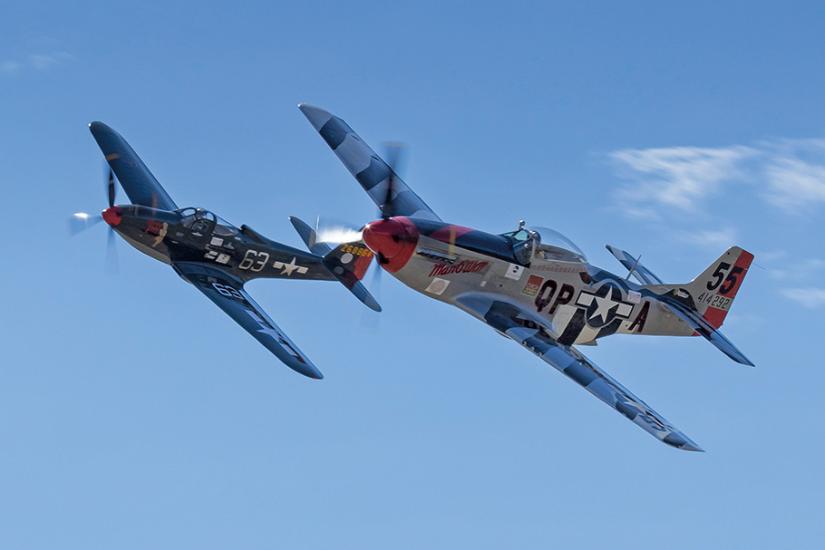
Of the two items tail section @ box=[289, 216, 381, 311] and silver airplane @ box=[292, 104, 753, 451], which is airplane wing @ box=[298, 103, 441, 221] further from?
tail section @ box=[289, 216, 381, 311]

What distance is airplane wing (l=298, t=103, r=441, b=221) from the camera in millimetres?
35469

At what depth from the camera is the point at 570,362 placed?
98.6ft

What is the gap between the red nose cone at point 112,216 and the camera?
122ft

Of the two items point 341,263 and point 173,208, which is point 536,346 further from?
point 173,208

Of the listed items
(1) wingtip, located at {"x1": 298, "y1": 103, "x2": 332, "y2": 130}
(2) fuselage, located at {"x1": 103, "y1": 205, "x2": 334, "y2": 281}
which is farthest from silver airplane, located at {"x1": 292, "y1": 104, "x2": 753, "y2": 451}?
(2) fuselage, located at {"x1": 103, "y1": 205, "x2": 334, "y2": 281}

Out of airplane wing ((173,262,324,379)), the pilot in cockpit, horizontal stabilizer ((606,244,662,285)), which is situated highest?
horizontal stabilizer ((606,244,662,285))

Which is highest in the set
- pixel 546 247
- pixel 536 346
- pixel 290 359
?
pixel 546 247

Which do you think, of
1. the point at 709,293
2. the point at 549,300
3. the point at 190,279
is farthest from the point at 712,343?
the point at 190,279

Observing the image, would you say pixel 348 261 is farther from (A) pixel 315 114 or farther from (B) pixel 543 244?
(B) pixel 543 244

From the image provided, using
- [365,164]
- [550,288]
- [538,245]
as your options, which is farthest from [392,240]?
[365,164]

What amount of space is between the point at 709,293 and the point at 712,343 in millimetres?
2308

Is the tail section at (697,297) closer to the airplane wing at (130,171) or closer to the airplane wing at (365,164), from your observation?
the airplane wing at (365,164)

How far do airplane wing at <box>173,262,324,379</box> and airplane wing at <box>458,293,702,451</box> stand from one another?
162 inches

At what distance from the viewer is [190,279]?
122 ft
